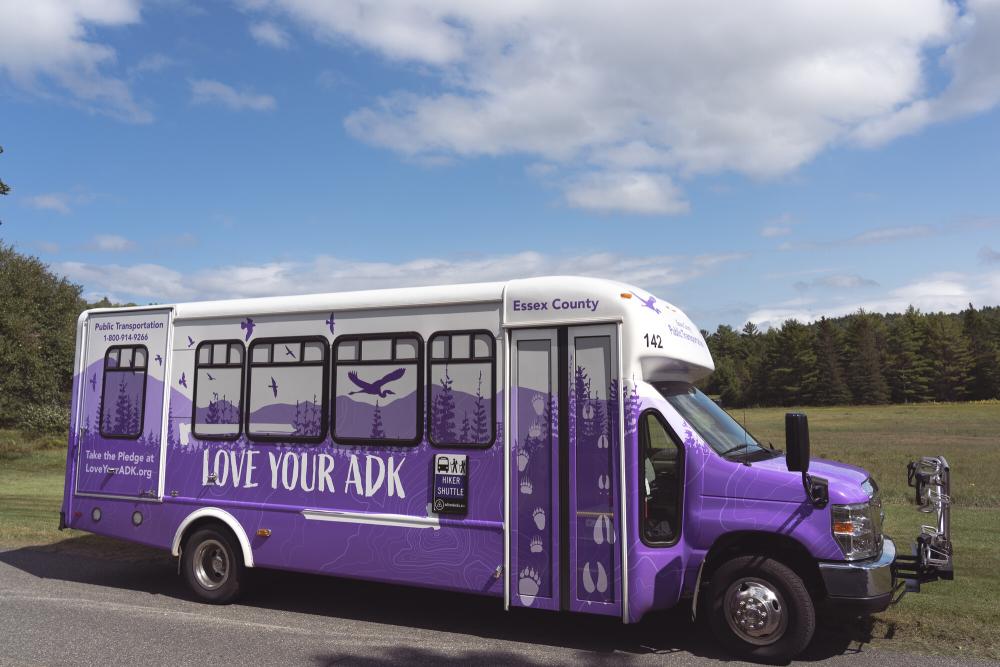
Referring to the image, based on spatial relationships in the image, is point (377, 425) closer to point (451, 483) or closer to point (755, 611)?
point (451, 483)

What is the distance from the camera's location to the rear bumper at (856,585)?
5504 mm

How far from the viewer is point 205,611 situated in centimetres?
745

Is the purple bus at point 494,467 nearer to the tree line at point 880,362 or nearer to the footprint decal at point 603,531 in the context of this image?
the footprint decal at point 603,531

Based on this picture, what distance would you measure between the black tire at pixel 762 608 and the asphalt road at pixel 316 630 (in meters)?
0.30

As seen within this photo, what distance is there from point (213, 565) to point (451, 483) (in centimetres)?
297

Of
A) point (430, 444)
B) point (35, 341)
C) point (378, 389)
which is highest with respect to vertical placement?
point (35, 341)

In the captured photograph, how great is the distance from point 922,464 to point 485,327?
3.69 m

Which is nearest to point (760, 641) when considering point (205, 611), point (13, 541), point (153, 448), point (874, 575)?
point (874, 575)

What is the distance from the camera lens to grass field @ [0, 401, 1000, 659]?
6270mm

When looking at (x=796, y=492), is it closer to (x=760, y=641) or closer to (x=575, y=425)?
(x=760, y=641)

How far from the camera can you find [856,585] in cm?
550

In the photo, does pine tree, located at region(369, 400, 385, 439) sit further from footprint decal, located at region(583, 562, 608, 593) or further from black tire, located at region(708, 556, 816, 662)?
black tire, located at region(708, 556, 816, 662)

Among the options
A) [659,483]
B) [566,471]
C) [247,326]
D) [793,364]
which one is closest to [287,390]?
[247,326]

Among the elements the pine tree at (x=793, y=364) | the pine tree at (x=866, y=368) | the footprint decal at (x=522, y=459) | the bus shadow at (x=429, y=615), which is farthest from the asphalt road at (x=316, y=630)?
the pine tree at (x=866, y=368)
